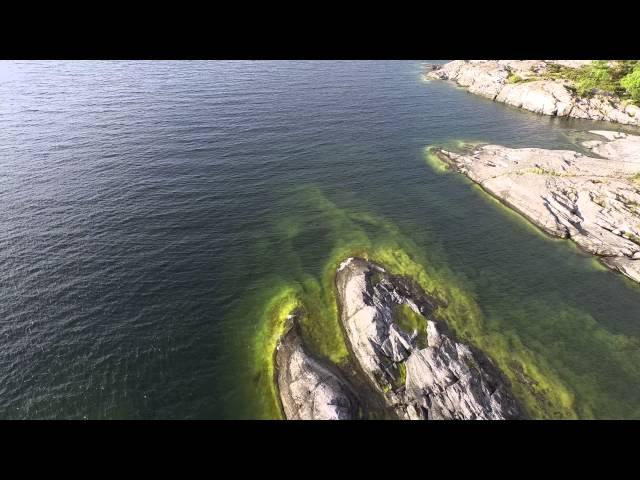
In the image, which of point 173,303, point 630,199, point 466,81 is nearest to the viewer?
point 173,303

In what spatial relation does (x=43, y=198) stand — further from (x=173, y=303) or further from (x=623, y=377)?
(x=623, y=377)

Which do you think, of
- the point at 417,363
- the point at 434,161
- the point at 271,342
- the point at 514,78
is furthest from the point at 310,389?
the point at 514,78

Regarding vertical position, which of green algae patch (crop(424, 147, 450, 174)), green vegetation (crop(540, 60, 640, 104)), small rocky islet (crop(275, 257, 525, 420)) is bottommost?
small rocky islet (crop(275, 257, 525, 420))

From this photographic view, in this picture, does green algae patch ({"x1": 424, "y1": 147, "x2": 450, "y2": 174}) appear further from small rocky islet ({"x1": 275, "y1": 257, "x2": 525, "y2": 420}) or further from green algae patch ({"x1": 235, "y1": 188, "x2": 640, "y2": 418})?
small rocky islet ({"x1": 275, "y1": 257, "x2": 525, "y2": 420})

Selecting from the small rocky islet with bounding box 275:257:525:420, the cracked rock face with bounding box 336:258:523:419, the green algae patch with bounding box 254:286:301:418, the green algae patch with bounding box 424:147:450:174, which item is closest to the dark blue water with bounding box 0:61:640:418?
the green algae patch with bounding box 254:286:301:418

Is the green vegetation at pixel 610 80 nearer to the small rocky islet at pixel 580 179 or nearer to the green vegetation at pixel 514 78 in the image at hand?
the small rocky islet at pixel 580 179

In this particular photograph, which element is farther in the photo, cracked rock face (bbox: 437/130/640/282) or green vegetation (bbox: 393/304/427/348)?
cracked rock face (bbox: 437/130/640/282)
